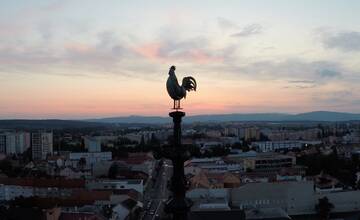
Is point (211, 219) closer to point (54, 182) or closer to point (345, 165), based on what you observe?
point (54, 182)

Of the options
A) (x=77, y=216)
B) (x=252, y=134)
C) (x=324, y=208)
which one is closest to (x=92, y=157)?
(x=324, y=208)

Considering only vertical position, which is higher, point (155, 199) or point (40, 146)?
point (40, 146)

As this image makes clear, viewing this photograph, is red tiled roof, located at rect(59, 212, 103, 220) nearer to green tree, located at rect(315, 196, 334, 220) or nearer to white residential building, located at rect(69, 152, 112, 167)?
green tree, located at rect(315, 196, 334, 220)

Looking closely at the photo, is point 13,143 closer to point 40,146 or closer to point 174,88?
point 40,146

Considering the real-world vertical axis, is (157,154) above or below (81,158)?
above

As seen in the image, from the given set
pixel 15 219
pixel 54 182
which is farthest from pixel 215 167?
pixel 15 219

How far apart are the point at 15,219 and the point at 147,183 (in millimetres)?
22850

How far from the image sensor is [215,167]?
145 ft

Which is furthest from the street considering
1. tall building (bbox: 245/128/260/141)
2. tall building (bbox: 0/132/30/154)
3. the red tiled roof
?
tall building (bbox: 245/128/260/141)

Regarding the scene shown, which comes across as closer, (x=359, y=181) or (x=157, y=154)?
(x=157, y=154)

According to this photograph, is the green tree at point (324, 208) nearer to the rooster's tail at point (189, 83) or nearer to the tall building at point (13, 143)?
the rooster's tail at point (189, 83)

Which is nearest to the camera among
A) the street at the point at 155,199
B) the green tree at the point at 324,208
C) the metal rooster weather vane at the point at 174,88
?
the metal rooster weather vane at the point at 174,88

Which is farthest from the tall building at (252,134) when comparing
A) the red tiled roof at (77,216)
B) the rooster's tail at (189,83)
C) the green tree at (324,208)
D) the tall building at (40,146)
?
the rooster's tail at (189,83)

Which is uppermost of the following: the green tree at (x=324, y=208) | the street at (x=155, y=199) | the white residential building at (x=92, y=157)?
the white residential building at (x=92, y=157)
